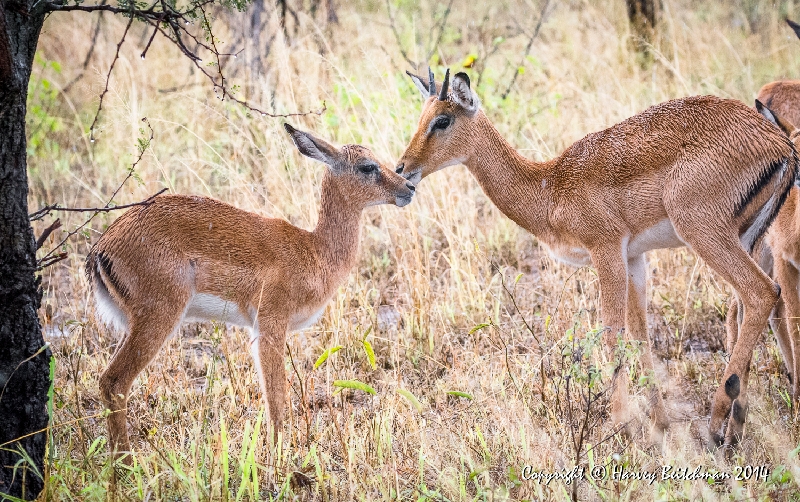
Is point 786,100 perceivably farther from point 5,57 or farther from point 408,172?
point 5,57

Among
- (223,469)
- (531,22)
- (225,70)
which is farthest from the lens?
(531,22)

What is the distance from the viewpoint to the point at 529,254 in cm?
729

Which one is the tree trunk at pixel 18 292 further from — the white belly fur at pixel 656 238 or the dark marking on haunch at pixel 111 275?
the white belly fur at pixel 656 238

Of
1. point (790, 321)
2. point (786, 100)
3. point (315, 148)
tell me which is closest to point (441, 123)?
point (315, 148)

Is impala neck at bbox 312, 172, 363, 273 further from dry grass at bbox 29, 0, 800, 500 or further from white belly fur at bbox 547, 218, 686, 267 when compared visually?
white belly fur at bbox 547, 218, 686, 267

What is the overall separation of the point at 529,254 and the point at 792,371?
2.48 meters

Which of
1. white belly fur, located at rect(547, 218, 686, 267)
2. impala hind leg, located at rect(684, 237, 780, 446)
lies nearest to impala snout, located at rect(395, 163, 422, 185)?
white belly fur, located at rect(547, 218, 686, 267)

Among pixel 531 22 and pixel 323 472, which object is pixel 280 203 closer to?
pixel 323 472

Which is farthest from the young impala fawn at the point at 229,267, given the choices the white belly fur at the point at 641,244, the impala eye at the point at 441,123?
the white belly fur at the point at 641,244

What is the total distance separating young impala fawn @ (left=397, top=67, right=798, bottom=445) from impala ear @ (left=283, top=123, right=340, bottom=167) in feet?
1.46

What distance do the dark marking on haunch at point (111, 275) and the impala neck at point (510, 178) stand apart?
2.14 metres

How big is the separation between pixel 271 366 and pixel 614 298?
1800 mm

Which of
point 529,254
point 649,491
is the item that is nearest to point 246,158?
point 529,254

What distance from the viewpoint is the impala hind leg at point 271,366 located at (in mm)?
4613
